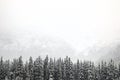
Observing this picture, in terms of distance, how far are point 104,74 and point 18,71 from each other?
51902mm

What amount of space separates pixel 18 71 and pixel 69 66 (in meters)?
32.3

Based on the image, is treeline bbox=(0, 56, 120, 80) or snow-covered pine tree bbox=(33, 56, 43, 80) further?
snow-covered pine tree bbox=(33, 56, 43, 80)

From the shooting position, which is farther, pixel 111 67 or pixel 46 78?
pixel 111 67

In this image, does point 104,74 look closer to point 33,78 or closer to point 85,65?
point 85,65

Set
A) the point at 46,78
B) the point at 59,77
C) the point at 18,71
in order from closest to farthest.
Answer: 1. the point at 18,71
2. the point at 59,77
3. the point at 46,78

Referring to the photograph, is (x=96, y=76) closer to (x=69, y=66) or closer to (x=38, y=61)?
(x=69, y=66)

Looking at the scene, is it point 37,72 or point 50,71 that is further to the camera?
point 50,71

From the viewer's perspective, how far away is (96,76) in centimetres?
11425

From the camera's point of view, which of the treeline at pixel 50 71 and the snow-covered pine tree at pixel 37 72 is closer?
the treeline at pixel 50 71

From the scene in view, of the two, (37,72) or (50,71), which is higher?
(50,71)

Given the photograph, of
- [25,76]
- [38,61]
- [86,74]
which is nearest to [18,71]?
[25,76]

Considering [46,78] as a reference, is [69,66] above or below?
above

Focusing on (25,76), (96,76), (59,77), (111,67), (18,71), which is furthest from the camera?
(96,76)

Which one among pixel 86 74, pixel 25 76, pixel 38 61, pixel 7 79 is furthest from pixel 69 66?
pixel 7 79
